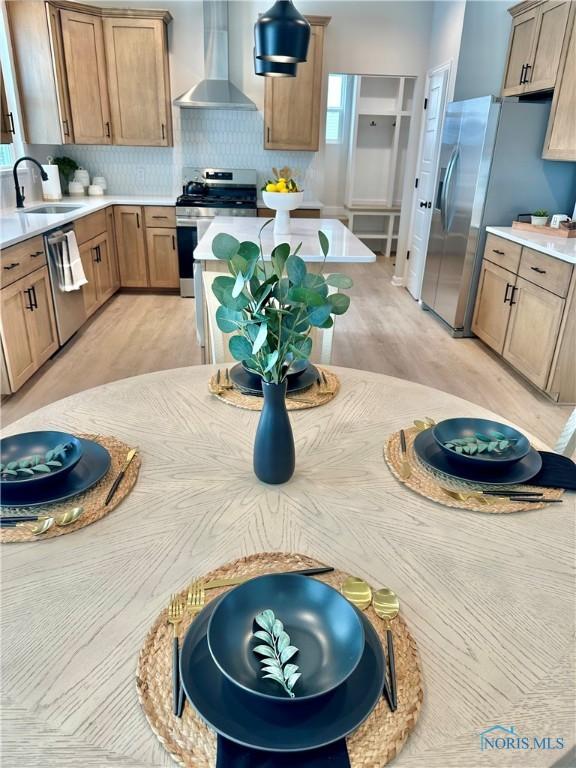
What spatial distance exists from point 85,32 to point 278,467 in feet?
17.1

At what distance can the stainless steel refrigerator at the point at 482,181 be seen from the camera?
12.4ft

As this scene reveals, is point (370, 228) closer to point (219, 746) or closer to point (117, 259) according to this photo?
point (117, 259)

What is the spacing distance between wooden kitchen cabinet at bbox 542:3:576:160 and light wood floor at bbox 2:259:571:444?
1.51 meters

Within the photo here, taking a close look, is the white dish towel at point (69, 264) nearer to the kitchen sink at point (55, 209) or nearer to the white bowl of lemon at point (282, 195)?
the kitchen sink at point (55, 209)

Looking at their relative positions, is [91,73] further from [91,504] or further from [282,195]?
[91,504]

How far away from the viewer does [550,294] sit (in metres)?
3.26

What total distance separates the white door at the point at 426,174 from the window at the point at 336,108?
8.65ft

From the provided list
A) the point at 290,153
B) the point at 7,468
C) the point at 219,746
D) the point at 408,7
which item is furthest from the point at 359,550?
the point at 408,7

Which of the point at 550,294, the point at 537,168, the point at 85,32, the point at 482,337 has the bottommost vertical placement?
the point at 482,337

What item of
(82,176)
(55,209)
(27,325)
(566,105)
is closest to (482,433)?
(27,325)

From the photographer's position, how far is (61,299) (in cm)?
381

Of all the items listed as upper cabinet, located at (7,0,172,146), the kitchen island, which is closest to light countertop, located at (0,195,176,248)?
upper cabinet, located at (7,0,172,146)

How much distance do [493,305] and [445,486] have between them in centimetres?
326

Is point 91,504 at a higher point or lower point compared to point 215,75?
lower
